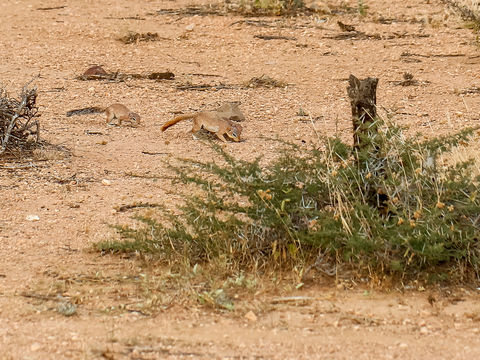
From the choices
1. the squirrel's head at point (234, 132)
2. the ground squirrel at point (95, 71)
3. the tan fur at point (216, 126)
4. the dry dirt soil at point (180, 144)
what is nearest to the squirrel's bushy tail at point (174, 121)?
the tan fur at point (216, 126)

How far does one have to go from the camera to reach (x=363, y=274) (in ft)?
12.9

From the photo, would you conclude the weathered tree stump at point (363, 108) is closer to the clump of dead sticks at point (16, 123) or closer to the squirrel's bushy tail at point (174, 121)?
the squirrel's bushy tail at point (174, 121)

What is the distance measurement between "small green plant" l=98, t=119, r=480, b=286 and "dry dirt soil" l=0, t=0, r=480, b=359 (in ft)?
0.48

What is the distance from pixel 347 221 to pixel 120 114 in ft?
11.4

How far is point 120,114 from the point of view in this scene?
23.0 ft

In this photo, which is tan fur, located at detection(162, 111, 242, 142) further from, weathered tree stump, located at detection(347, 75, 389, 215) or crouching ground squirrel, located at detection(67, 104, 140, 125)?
weathered tree stump, located at detection(347, 75, 389, 215)

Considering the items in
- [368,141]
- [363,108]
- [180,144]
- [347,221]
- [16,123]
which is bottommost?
[180,144]

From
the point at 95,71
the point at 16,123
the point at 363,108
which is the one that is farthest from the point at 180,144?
the point at 363,108

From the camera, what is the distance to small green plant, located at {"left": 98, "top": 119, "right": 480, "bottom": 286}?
12.6 feet

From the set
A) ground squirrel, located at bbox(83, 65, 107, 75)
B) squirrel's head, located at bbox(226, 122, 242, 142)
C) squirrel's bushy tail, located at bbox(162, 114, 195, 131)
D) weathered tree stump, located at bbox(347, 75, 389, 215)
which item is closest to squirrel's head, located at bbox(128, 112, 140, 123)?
squirrel's bushy tail, located at bbox(162, 114, 195, 131)

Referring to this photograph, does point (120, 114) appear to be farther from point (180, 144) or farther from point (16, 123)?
point (16, 123)

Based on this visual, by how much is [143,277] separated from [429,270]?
130cm

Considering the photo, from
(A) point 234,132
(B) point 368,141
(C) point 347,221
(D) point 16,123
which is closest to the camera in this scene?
(C) point 347,221

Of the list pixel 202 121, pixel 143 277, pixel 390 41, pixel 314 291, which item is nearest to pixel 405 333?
pixel 314 291
